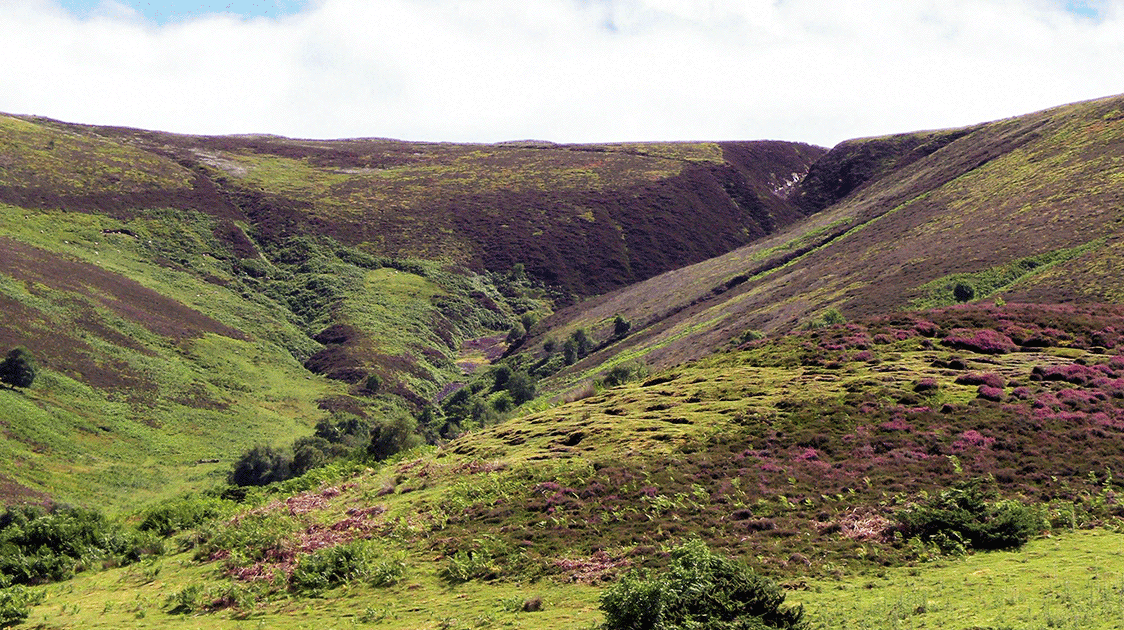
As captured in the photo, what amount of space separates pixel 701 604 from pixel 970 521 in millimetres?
10477

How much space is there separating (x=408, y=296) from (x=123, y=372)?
162 ft

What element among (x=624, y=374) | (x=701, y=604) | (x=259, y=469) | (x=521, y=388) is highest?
(x=701, y=604)

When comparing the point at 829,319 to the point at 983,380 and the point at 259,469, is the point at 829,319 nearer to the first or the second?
the point at 983,380

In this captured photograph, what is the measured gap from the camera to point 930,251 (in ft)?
272

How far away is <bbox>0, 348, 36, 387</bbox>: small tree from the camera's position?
72.4m

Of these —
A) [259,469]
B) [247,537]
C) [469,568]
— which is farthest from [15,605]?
[259,469]

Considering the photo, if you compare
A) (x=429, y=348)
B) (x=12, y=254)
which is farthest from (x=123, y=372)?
(x=429, y=348)

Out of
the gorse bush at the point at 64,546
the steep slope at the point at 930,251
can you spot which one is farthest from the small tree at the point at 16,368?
the steep slope at the point at 930,251

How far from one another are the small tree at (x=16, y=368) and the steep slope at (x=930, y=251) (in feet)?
142

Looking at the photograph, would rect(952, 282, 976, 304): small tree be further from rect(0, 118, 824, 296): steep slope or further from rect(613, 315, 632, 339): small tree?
rect(0, 118, 824, 296): steep slope

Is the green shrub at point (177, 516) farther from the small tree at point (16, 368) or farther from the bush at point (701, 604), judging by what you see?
the small tree at point (16, 368)

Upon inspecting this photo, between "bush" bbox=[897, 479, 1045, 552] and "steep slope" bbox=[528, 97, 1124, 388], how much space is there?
118ft

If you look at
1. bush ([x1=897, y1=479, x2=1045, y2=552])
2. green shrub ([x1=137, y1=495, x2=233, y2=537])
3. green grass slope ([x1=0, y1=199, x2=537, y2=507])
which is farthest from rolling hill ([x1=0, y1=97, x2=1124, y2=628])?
green grass slope ([x1=0, y1=199, x2=537, y2=507])

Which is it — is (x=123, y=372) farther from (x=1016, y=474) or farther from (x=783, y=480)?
(x=1016, y=474)
